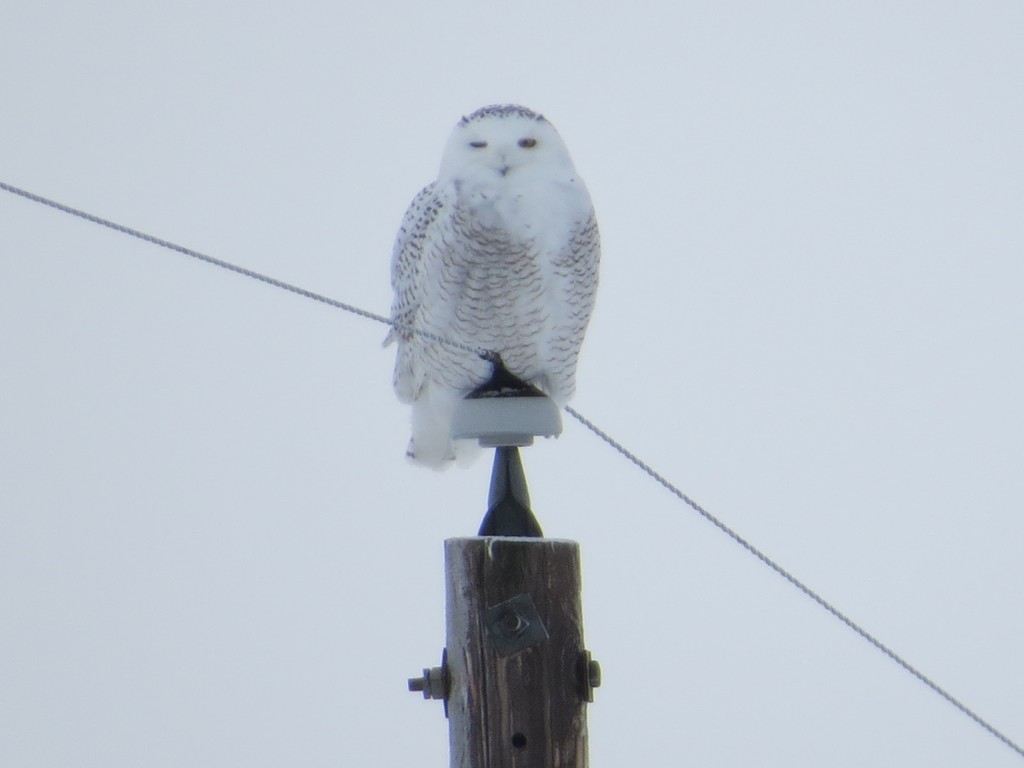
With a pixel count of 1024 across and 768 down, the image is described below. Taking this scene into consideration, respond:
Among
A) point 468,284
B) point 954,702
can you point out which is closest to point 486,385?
point 468,284

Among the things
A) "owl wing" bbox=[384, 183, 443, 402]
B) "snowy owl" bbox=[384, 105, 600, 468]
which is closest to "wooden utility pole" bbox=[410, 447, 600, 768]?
"snowy owl" bbox=[384, 105, 600, 468]

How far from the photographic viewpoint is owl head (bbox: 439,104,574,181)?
3.79 m

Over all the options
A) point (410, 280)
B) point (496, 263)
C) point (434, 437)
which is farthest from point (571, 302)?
point (434, 437)

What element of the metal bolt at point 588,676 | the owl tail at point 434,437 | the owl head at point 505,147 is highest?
the owl head at point 505,147

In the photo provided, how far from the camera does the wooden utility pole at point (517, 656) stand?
2773 mm

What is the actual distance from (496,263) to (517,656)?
1411mm

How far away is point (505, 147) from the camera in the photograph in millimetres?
3785

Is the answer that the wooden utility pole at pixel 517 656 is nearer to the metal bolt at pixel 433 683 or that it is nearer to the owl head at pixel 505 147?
the metal bolt at pixel 433 683

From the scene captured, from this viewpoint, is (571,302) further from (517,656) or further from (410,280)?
(517,656)

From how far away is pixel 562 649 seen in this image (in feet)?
9.23

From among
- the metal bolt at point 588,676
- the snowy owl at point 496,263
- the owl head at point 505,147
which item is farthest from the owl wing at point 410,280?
the metal bolt at point 588,676

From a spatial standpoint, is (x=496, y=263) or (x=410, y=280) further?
(x=410, y=280)

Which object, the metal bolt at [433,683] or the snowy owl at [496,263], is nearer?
the metal bolt at [433,683]

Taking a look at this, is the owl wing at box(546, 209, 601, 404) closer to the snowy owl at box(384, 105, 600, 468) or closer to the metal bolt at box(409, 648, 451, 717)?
the snowy owl at box(384, 105, 600, 468)
